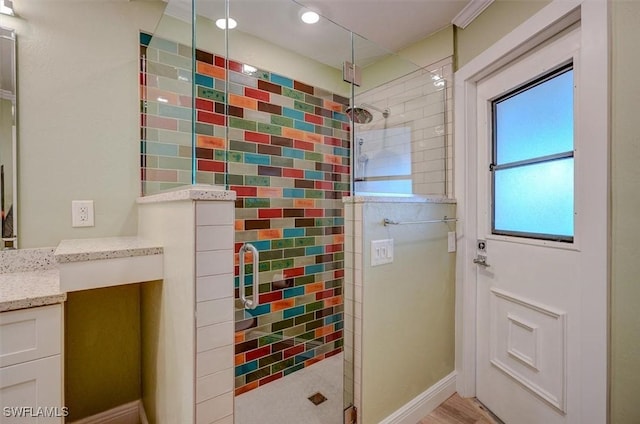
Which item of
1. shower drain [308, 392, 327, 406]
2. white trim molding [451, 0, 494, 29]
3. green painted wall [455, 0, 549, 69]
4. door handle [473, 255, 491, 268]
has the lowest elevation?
shower drain [308, 392, 327, 406]

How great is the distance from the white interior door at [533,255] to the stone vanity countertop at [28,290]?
2122 mm

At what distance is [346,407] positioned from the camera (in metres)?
1.52

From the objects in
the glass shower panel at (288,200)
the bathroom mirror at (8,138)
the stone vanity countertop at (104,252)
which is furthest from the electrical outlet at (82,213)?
the glass shower panel at (288,200)

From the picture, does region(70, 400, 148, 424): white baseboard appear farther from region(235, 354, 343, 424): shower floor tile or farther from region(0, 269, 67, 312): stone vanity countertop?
region(0, 269, 67, 312): stone vanity countertop

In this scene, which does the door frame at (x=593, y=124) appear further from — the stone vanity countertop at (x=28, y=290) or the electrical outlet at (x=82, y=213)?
the electrical outlet at (x=82, y=213)

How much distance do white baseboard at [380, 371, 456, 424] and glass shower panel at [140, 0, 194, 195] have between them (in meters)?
1.66

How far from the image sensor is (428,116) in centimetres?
203

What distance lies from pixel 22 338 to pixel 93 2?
169cm

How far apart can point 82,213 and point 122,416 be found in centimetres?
118

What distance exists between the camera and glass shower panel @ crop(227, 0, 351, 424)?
190 centimetres

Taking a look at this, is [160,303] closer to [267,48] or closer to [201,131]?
[201,131]

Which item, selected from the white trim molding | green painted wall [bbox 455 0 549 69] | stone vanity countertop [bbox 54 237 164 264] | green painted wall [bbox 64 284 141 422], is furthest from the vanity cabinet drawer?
the white trim molding

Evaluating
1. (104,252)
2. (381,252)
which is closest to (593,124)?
(381,252)

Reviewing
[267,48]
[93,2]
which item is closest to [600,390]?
[267,48]
